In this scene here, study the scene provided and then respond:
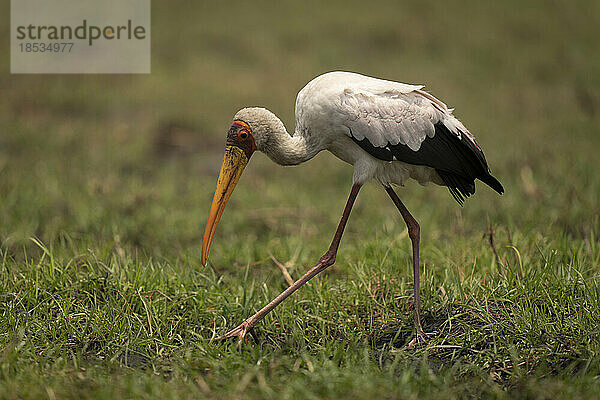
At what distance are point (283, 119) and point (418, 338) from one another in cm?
534

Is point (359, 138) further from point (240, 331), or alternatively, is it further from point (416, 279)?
point (240, 331)

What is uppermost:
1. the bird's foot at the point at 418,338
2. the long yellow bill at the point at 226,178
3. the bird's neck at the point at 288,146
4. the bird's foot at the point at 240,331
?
the bird's neck at the point at 288,146

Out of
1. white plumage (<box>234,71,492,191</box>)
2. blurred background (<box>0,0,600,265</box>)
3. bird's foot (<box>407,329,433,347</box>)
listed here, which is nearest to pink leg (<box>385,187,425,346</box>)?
bird's foot (<box>407,329,433,347</box>)

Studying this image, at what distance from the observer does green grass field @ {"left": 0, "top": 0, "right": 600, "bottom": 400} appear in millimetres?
3086

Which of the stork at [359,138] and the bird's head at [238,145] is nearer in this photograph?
the stork at [359,138]

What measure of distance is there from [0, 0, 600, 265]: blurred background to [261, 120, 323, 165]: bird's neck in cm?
119

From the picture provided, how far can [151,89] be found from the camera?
9.72 meters

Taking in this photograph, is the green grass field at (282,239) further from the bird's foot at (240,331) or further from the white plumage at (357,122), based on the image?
the white plumage at (357,122)

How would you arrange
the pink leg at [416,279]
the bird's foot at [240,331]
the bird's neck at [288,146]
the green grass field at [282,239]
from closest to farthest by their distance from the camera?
the green grass field at [282,239], the bird's foot at [240,331], the pink leg at [416,279], the bird's neck at [288,146]

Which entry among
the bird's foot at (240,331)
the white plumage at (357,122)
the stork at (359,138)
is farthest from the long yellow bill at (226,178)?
the bird's foot at (240,331)

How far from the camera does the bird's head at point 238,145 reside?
3607 millimetres

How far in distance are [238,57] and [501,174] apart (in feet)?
18.8

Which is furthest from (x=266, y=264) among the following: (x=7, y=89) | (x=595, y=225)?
(x=7, y=89)

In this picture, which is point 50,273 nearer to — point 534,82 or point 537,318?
point 537,318
